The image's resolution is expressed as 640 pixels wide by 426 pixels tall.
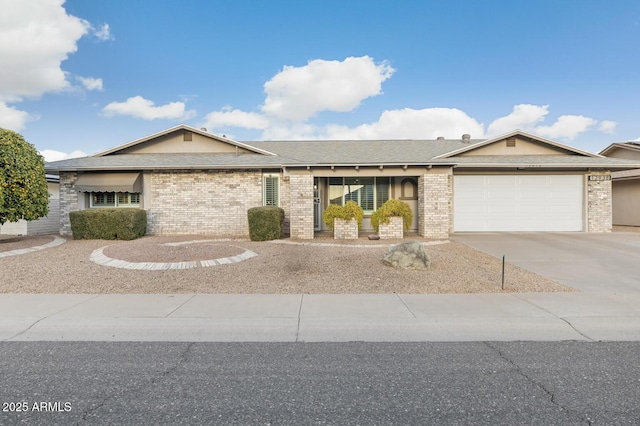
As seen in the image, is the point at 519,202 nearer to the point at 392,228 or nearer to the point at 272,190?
the point at 392,228

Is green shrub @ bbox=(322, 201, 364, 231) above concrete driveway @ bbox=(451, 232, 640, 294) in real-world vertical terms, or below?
above

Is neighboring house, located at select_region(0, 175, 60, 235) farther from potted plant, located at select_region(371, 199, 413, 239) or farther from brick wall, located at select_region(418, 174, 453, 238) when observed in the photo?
brick wall, located at select_region(418, 174, 453, 238)

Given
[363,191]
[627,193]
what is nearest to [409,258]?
[363,191]

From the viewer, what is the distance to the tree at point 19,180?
1064 cm

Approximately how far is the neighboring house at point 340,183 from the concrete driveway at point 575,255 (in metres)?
1.45

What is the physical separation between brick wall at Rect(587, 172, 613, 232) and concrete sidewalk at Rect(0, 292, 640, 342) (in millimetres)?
11121

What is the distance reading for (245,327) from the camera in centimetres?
495

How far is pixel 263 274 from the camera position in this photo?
7898 millimetres

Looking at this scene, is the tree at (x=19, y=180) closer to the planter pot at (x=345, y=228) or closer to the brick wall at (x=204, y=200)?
the brick wall at (x=204, y=200)

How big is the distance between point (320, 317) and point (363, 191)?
38.1 feet

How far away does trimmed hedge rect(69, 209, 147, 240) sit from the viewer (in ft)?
41.1

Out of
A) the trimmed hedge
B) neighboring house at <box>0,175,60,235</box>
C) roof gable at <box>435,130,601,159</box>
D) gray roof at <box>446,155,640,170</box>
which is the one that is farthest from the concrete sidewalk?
neighboring house at <box>0,175,60,235</box>

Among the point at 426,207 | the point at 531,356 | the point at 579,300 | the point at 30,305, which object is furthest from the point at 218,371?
the point at 426,207

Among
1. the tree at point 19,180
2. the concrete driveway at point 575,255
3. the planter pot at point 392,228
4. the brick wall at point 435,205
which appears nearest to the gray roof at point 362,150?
the brick wall at point 435,205
